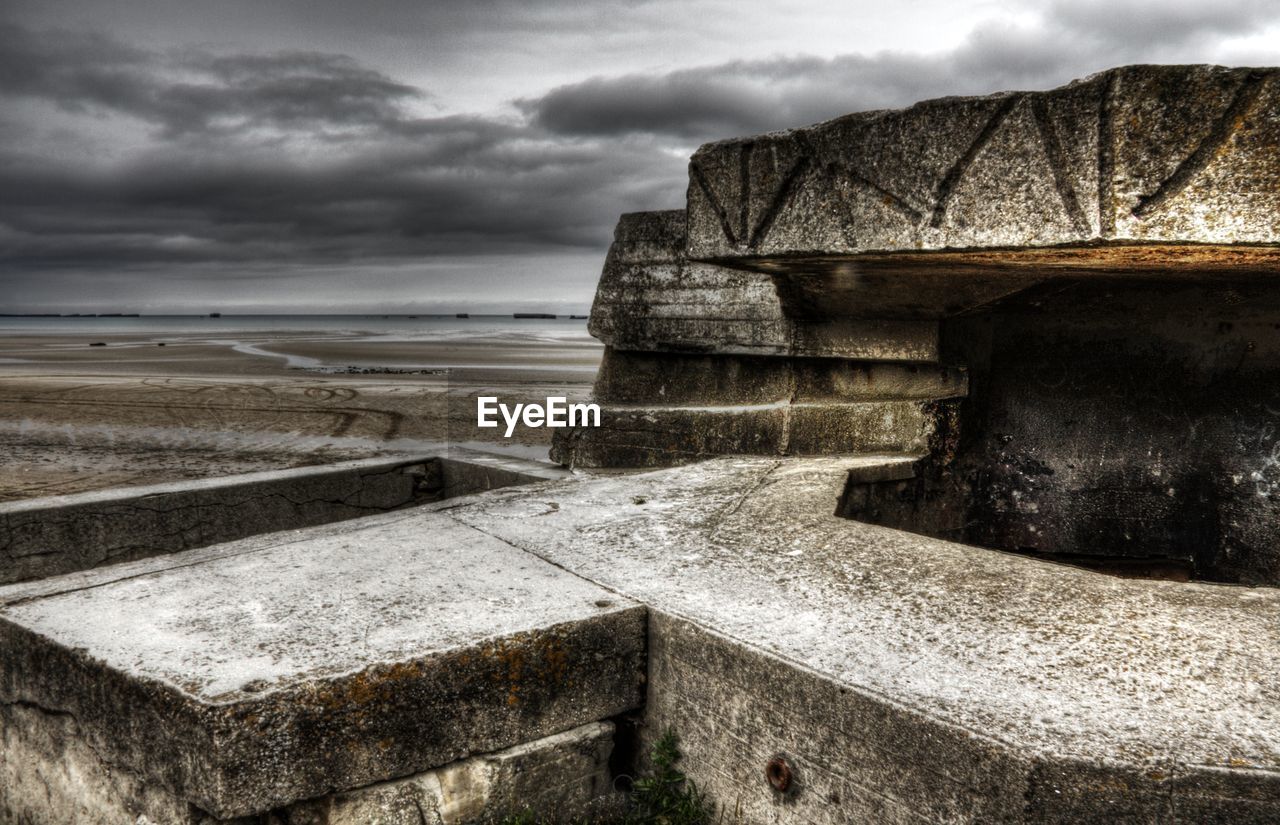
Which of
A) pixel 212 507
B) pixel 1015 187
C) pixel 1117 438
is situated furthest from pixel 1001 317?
pixel 212 507

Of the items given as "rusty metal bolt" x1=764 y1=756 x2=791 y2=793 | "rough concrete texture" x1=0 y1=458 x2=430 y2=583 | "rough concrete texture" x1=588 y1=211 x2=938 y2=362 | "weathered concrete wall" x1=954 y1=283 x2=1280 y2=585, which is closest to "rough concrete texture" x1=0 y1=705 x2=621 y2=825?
"rusty metal bolt" x1=764 y1=756 x2=791 y2=793

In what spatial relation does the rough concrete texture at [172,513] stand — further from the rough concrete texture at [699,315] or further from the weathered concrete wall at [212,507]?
the rough concrete texture at [699,315]

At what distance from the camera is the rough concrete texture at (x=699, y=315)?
340cm

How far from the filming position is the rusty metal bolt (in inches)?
61.4

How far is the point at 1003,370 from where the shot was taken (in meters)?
3.49

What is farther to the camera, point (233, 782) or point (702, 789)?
point (702, 789)

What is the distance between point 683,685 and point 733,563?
0.40m

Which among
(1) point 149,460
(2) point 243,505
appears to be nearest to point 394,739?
(2) point 243,505

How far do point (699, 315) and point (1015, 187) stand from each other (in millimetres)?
1800

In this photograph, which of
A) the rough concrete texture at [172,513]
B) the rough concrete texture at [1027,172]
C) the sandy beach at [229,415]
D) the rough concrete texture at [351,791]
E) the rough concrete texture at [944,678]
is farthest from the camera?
the sandy beach at [229,415]

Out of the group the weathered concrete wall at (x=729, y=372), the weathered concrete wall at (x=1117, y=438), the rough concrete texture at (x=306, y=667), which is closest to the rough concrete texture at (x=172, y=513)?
the weathered concrete wall at (x=729, y=372)

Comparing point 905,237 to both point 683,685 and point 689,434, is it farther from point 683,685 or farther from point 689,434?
point 689,434

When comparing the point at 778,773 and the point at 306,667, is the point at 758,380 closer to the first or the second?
the point at 778,773

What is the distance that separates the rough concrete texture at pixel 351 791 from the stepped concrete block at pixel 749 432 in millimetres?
1866
